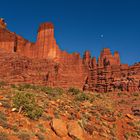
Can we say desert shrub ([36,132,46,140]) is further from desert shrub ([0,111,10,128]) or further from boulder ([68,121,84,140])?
boulder ([68,121,84,140])

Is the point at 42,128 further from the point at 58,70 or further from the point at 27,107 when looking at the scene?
the point at 58,70

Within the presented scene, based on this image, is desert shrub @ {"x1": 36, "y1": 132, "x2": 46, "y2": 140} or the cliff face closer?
desert shrub @ {"x1": 36, "y1": 132, "x2": 46, "y2": 140}

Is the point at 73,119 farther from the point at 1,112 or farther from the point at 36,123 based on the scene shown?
the point at 1,112

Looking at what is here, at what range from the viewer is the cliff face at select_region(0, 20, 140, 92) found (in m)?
52.0

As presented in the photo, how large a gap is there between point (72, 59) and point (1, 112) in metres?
56.3

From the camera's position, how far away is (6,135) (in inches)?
404

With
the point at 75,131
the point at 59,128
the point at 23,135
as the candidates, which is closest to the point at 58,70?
the point at 75,131

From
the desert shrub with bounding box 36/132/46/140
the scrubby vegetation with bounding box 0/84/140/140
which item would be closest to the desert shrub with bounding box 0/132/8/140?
the scrubby vegetation with bounding box 0/84/140/140

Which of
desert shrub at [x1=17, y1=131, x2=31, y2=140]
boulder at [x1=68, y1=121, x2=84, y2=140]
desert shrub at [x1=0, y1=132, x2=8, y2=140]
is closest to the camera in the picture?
desert shrub at [x1=0, y1=132, x2=8, y2=140]

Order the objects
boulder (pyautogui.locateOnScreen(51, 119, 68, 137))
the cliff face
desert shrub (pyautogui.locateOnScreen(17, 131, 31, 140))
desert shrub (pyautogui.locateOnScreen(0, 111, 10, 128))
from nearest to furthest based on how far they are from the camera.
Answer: desert shrub (pyautogui.locateOnScreen(17, 131, 31, 140)) → desert shrub (pyautogui.locateOnScreen(0, 111, 10, 128)) → boulder (pyautogui.locateOnScreen(51, 119, 68, 137)) → the cliff face

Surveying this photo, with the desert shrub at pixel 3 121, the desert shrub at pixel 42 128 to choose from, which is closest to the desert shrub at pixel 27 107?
the desert shrub at pixel 42 128

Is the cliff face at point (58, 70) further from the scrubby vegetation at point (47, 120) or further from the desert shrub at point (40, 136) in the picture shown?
the desert shrub at point (40, 136)

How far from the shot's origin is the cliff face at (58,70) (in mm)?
52031

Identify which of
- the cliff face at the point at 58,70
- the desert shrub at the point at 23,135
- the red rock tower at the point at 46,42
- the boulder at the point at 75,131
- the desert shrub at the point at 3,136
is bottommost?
the boulder at the point at 75,131
